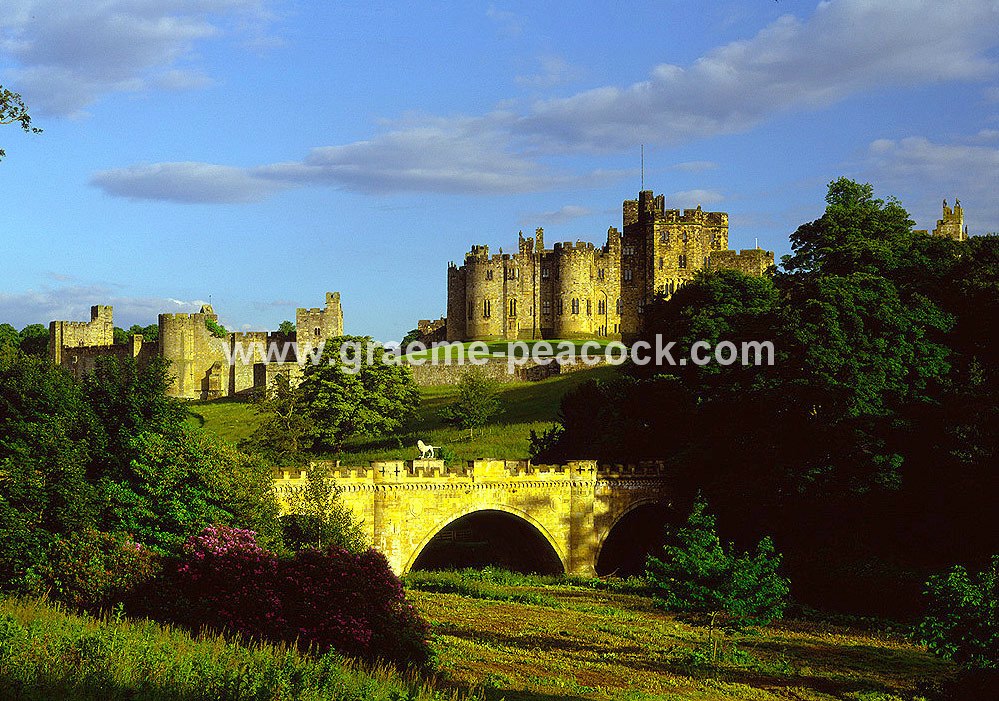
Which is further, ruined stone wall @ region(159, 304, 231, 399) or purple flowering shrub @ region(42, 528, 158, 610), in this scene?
ruined stone wall @ region(159, 304, 231, 399)

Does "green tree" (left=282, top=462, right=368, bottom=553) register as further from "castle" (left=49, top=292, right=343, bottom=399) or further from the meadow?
"castle" (left=49, top=292, right=343, bottom=399)

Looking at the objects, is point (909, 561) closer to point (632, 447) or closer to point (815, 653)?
point (815, 653)

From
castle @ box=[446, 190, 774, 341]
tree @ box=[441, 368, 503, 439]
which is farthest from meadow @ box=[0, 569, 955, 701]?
castle @ box=[446, 190, 774, 341]

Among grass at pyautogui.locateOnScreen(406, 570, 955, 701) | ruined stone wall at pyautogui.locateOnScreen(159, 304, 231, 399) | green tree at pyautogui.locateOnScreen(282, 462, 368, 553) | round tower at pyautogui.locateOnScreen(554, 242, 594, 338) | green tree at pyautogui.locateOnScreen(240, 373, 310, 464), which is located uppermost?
round tower at pyautogui.locateOnScreen(554, 242, 594, 338)

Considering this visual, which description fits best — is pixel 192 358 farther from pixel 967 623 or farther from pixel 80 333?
pixel 967 623

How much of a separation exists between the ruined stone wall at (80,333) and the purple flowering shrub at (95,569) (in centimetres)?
7363

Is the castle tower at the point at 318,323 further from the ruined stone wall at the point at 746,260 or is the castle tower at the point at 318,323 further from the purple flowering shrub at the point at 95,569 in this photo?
the purple flowering shrub at the point at 95,569

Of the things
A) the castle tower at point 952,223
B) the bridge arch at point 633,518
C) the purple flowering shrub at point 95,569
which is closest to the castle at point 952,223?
the castle tower at point 952,223

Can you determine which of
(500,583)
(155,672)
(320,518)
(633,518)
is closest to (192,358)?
(633,518)

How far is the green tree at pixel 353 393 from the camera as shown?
66000 millimetres

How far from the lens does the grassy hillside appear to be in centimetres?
6412

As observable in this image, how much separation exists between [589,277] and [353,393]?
136 feet

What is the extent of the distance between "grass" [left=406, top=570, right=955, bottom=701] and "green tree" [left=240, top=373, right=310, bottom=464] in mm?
16808

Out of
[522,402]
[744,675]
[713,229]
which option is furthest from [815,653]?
[713,229]
